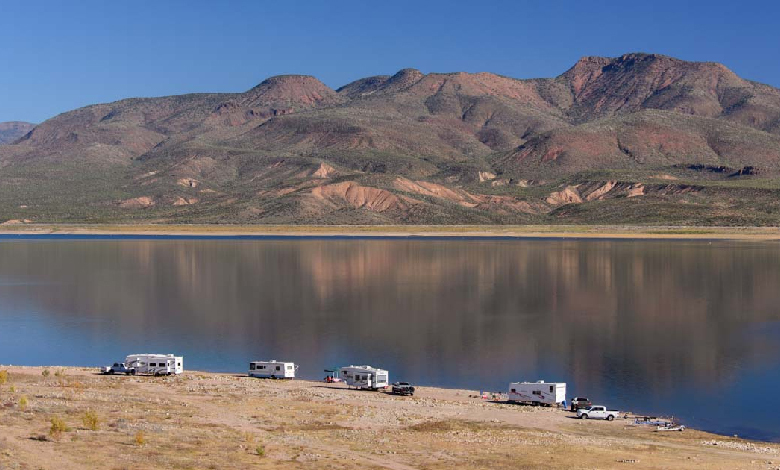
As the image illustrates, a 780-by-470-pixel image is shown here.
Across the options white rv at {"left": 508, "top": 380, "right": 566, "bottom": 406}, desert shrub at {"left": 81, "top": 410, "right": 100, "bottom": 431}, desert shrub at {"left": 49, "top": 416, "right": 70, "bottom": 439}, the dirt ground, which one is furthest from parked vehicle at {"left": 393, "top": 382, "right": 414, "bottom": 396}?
desert shrub at {"left": 49, "top": 416, "right": 70, "bottom": 439}

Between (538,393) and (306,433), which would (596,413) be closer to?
(538,393)

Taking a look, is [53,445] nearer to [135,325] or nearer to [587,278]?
[135,325]

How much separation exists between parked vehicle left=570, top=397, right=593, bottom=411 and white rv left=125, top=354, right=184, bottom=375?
69.9ft

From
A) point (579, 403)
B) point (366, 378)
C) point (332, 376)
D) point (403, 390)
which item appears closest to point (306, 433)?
point (403, 390)

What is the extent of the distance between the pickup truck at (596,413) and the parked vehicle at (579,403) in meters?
1.03

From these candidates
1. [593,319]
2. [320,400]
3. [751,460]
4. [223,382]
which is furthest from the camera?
[593,319]

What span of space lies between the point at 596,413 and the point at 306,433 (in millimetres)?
13572

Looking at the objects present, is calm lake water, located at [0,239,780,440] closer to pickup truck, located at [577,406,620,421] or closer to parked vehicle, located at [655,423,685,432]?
parked vehicle, located at [655,423,685,432]

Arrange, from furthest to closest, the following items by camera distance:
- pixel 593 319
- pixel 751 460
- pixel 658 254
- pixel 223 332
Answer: pixel 658 254, pixel 593 319, pixel 223 332, pixel 751 460

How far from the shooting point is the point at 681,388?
167 ft

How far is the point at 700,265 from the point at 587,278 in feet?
83.0

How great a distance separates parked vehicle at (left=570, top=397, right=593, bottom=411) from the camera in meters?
43.9

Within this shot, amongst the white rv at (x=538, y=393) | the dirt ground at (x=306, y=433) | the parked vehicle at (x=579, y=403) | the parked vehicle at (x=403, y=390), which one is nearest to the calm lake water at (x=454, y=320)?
the parked vehicle at (x=579, y=403)

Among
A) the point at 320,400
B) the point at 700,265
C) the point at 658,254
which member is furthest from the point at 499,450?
the point at 658,254
